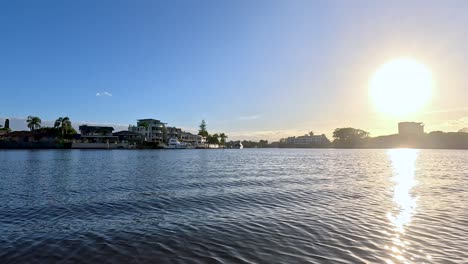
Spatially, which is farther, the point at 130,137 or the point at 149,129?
the point at 149,129

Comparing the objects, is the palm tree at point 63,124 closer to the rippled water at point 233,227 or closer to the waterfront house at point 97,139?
the waterfront house at point 97,139

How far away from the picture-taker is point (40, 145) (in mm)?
140500

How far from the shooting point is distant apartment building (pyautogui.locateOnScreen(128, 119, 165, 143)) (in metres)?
175

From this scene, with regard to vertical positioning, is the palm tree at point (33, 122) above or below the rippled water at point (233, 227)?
above

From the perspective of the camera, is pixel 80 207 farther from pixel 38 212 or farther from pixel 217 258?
pixel 217 258

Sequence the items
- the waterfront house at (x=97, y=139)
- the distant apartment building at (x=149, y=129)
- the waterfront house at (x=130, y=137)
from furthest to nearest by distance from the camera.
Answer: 1. the distant apartment building at (x=149, y=129)
2. the waterfront house at (x=130, y=137)
3. the waterfront house at (x=97, y=139)

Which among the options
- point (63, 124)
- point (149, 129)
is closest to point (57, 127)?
point (63, 124)

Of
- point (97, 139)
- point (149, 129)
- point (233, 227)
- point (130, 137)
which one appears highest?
point (149, 129)

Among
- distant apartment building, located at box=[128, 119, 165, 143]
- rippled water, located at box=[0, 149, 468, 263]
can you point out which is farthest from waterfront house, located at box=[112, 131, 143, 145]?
rippled water, located at box=[0, 149, 468, 263]

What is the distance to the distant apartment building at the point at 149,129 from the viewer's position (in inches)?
6895

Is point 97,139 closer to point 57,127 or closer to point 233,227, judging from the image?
point 57,127

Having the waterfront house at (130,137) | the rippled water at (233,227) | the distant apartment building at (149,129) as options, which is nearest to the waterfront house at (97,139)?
the waterfront house at (130,137)

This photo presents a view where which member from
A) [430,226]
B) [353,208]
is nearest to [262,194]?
[353,208]

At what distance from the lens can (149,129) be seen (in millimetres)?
177500
